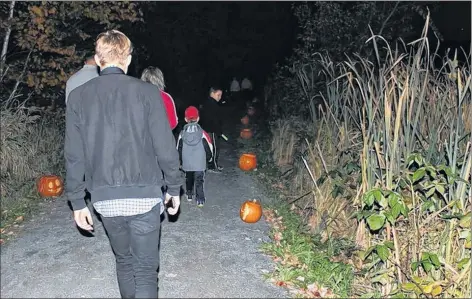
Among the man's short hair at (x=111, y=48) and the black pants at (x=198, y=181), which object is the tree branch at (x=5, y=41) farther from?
the man's short hair at (x=111, y=48)

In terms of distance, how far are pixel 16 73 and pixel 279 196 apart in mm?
4834

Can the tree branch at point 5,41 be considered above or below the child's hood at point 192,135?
above

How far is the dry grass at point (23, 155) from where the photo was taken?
7340mm

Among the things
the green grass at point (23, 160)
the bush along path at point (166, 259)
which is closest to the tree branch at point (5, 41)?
the green grass at point (23, 160)

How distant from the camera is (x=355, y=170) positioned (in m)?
5.86

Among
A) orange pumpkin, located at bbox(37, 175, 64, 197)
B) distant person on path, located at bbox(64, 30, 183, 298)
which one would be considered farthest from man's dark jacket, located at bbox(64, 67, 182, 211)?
orange pumpkin, located at bbox(37, 175, 64, 197)

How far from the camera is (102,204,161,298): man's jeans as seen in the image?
12.1ft

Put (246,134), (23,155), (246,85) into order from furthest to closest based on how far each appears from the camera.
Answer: (246,85) → (246,134) → (23,155)

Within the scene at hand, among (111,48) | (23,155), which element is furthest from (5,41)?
(111,48)

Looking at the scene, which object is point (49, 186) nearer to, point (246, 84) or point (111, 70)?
point (111, 70)

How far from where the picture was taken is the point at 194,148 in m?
7.46

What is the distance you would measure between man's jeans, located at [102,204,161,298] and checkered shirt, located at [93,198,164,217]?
0.13ft

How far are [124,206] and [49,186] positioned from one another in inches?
175

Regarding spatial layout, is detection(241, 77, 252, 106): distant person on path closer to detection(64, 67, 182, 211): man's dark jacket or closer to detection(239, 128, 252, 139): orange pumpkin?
detection(239, 128, 252, 139): orange pumpkin
